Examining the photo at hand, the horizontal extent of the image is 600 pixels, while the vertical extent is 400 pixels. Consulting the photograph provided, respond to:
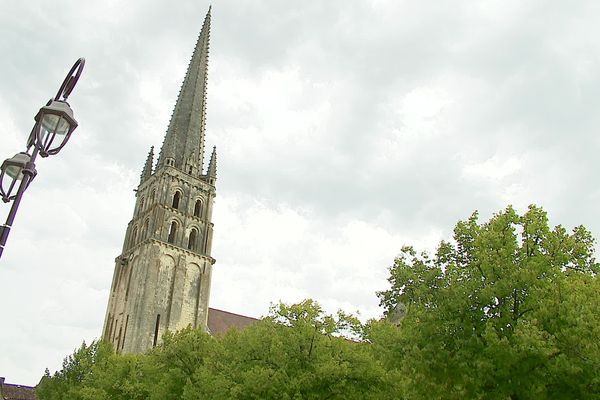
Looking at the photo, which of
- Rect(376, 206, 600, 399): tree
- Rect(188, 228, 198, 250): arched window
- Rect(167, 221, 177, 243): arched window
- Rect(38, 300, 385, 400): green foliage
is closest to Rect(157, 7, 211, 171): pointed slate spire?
Rect(167, 221, 177, 243): arched window

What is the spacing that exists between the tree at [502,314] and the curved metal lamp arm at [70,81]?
12237mm

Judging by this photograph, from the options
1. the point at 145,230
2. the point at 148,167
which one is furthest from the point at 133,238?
the point at 148,167

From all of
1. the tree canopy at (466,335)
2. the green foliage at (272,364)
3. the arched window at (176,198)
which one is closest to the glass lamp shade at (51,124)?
the tree canopy at (466,335)

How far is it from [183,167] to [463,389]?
54367 mm

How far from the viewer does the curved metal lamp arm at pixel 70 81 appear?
10.1 meters

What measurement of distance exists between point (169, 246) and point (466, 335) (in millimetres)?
46114

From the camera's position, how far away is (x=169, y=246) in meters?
59.0

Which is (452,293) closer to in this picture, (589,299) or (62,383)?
(589,299)

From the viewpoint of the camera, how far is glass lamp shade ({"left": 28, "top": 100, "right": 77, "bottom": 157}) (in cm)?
918

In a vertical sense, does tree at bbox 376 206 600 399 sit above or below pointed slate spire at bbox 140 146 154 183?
below

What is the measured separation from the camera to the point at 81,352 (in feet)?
146

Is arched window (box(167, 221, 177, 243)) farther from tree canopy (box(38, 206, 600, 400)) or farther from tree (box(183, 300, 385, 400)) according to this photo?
tree canopy (box(38, 206, 600, 400))

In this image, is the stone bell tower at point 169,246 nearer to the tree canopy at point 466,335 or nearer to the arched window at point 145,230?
the arched window at point 145,230

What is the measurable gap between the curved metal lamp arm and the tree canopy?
1223 cm
